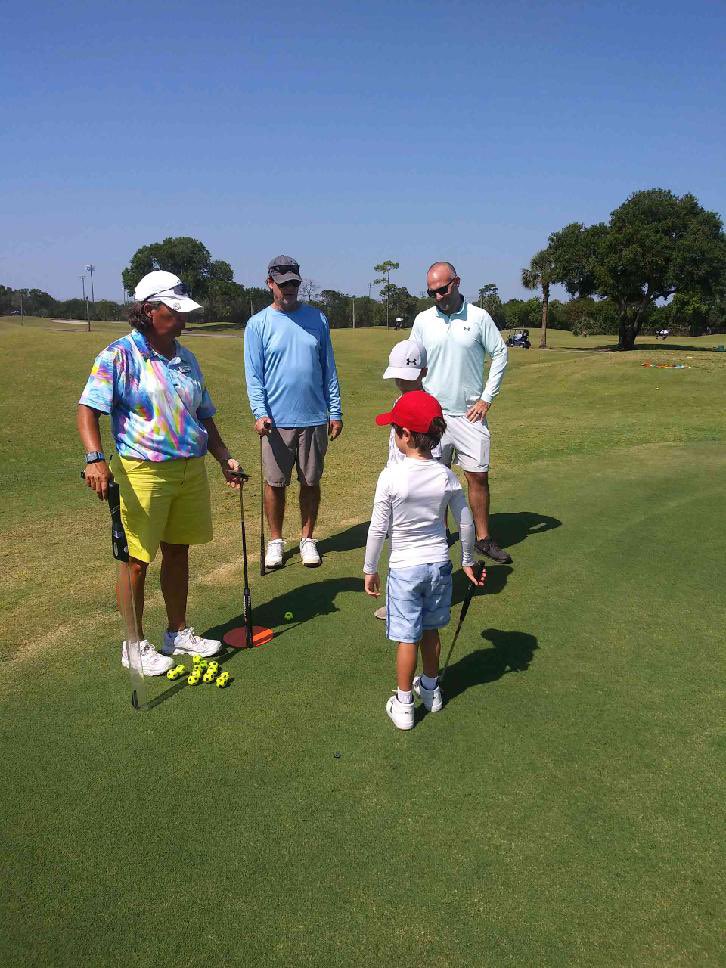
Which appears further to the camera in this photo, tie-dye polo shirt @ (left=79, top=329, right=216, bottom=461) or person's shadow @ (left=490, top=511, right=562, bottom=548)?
person's shadow @ (left=490, top=511, right=562, bottom=548)

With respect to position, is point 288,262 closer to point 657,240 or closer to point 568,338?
point 657,240

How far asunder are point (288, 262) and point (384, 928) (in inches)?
194

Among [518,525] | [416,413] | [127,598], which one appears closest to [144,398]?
[127,598]

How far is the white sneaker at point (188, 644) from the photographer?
15.5 ft

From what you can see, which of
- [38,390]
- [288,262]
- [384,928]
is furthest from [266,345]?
[38,390]

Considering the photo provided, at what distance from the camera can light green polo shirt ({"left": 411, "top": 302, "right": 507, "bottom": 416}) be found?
621 centimetres

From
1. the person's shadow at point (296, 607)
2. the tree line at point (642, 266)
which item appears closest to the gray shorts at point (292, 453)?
the person's shadow at point (296, 607)

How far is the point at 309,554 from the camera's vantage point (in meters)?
6.55

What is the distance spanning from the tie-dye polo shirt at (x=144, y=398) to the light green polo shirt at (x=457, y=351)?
2.51m

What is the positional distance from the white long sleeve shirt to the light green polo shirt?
2.53 meters

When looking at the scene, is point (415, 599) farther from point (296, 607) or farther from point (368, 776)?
point (296, 607)

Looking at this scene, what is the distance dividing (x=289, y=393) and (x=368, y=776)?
12.1ft

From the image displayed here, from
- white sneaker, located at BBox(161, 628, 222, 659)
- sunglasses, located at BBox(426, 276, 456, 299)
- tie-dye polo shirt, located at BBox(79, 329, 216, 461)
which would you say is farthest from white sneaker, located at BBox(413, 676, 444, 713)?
sunglasses, located at BBox(426, 276, 456, 299)

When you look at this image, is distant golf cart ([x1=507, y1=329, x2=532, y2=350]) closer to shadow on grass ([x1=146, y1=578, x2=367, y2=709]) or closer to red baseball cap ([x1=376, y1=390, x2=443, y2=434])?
shadow on grass ([x1=146, y1=578, x2=367, y2=709])
